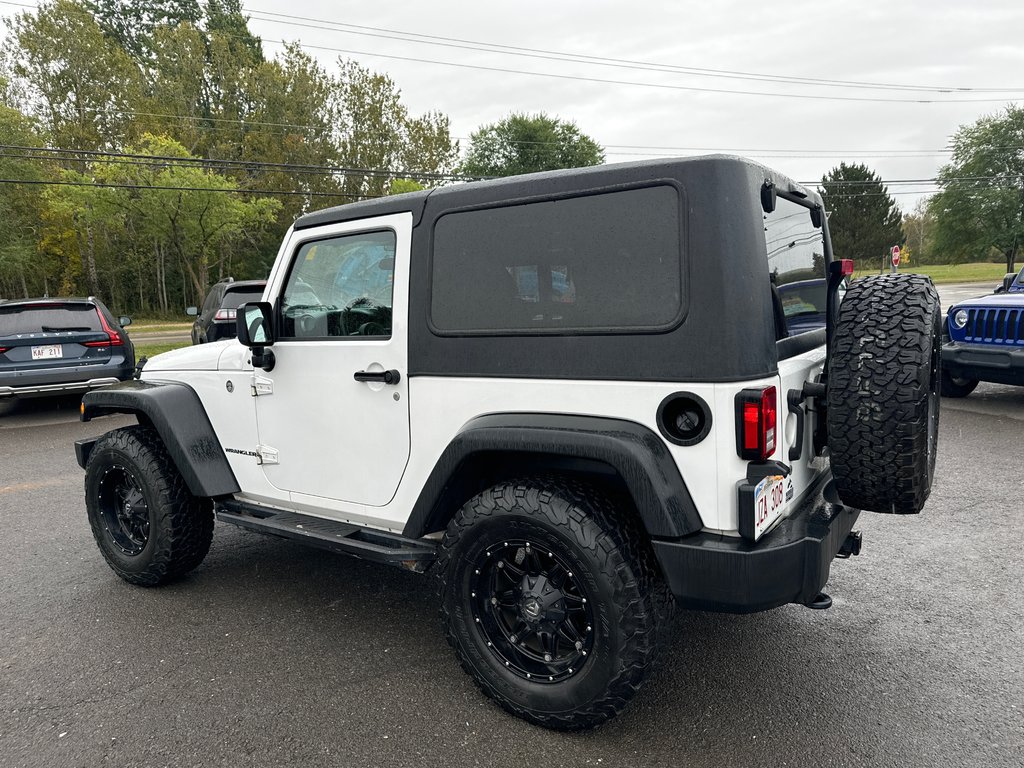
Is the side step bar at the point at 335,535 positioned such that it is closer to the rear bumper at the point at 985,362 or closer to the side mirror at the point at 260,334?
the side mirror at the point at 260,334

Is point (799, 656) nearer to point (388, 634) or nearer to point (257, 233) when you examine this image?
point (388, 634)

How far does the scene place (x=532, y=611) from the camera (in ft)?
8.32

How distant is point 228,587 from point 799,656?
117 inches

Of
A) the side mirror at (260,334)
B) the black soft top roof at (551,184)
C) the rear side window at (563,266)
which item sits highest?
the black soft top roof at (551,184)

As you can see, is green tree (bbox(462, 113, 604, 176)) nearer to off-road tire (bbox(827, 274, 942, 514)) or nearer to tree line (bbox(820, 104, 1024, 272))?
tree line (bbox(820, 104, 1024, 272))

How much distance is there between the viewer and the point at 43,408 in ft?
33.6

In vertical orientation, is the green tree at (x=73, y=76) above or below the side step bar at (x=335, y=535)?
above

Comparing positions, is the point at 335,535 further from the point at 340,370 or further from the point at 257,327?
the point at 257,327

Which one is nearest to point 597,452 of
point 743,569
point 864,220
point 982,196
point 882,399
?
point 743,569

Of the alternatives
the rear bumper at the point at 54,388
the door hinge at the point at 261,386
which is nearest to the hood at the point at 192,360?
the door hinge at the point at 261,386

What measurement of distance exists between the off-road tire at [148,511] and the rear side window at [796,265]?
10.2ft

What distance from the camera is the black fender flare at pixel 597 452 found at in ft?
7.35

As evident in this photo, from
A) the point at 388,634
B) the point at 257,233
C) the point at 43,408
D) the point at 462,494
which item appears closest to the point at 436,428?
the point at 462,494

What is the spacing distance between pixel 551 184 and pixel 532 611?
1565mm
